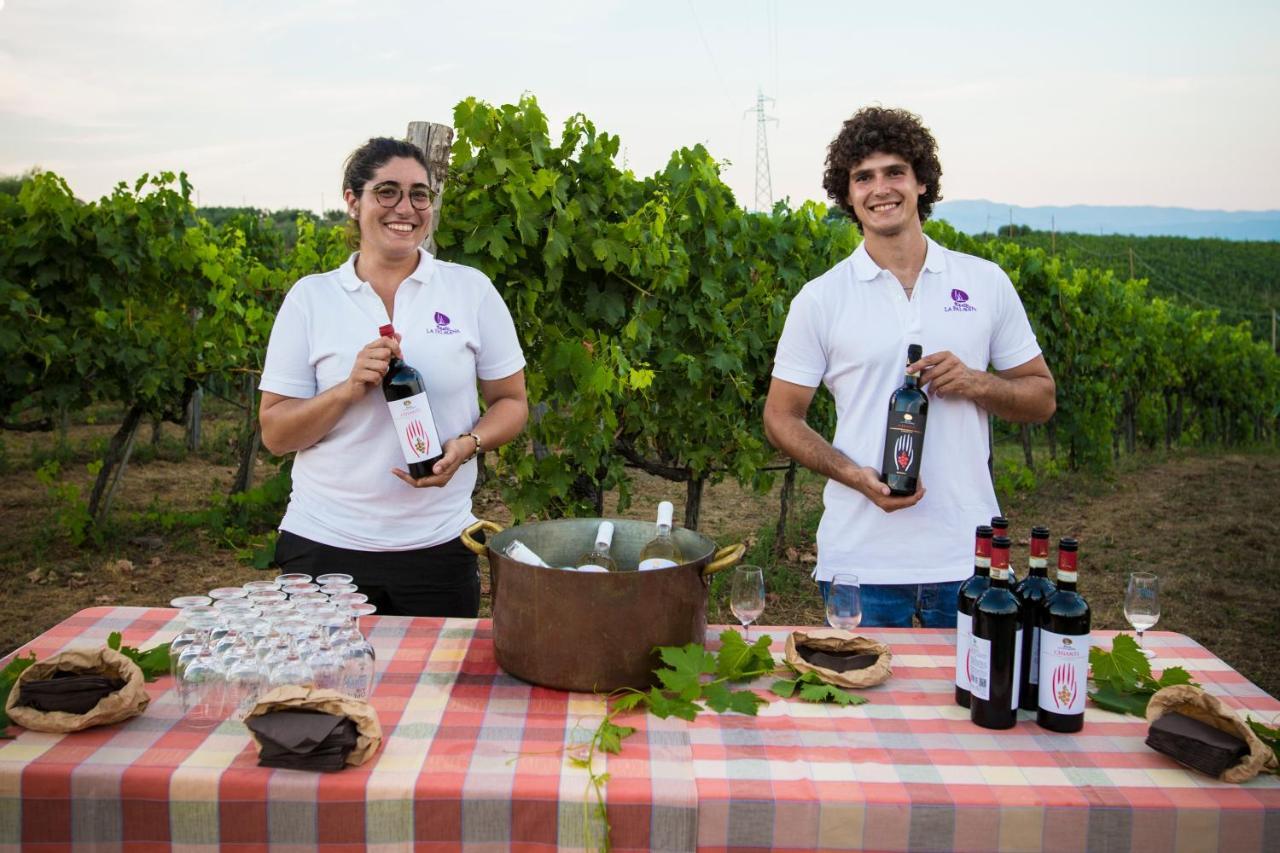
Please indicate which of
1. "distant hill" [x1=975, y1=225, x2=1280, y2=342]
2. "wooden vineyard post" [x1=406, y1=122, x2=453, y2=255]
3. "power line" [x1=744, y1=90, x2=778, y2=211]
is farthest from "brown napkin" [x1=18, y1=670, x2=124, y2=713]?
"distant hill" [x1=975, y1=225, x2=1280, y2=342]

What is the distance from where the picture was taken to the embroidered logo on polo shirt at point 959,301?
269cm

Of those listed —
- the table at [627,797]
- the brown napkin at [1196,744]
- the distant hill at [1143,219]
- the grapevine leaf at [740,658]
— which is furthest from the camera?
the distant hill at [1143,219]

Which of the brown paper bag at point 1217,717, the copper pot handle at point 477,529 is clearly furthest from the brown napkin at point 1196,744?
the copper pot handle at point 477,529

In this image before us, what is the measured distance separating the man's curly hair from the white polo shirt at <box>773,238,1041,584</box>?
271mm

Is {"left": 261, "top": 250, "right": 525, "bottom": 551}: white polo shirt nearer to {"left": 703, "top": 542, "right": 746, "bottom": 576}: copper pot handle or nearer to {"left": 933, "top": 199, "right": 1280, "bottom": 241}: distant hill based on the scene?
{"left": 703, "top": 542, "right": 746, "bottom": 576}: copper pot handle

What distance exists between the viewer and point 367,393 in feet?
8.30

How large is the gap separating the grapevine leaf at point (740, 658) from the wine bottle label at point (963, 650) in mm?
371

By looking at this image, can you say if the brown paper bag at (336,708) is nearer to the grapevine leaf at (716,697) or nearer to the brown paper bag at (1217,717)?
the grapevine leaf at (716,697)

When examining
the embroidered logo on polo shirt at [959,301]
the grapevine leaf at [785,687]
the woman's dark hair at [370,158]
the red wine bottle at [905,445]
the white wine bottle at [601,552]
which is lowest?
the grapevine leaf at [785,687]

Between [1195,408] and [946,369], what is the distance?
1712cm

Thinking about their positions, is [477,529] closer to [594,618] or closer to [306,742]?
[594,618]

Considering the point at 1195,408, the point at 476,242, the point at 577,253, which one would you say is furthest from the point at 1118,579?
the point at 1195,408

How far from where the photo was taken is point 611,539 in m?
2.29

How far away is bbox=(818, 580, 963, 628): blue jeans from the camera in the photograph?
268 cm
